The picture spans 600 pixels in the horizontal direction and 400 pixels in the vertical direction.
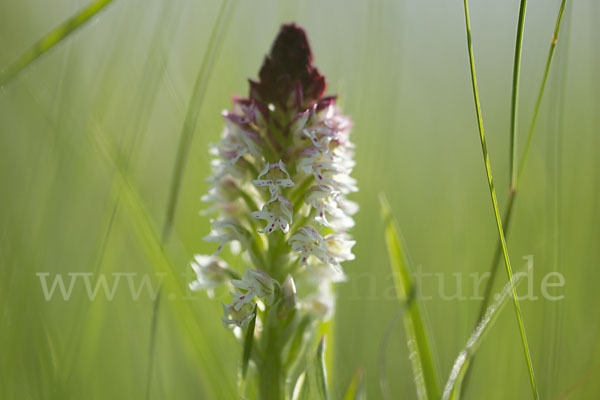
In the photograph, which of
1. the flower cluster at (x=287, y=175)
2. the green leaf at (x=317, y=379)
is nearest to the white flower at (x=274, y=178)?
the flower cluster at (x=287, y=175)

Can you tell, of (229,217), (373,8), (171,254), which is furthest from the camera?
(373,8)

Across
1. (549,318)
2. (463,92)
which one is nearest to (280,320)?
(549,318)

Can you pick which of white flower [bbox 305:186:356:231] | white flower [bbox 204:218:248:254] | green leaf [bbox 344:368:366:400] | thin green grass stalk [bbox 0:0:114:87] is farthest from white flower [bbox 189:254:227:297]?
thin green grass stalk [bbox 0:0:114:87]

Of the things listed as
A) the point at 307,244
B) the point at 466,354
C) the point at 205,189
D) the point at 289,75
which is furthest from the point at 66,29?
the point at 205,189

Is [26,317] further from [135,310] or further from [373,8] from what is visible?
[373,8]

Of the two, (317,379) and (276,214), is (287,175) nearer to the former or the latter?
(276,214)

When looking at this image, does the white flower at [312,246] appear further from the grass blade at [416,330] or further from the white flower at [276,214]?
the grass blade at [416,330]
